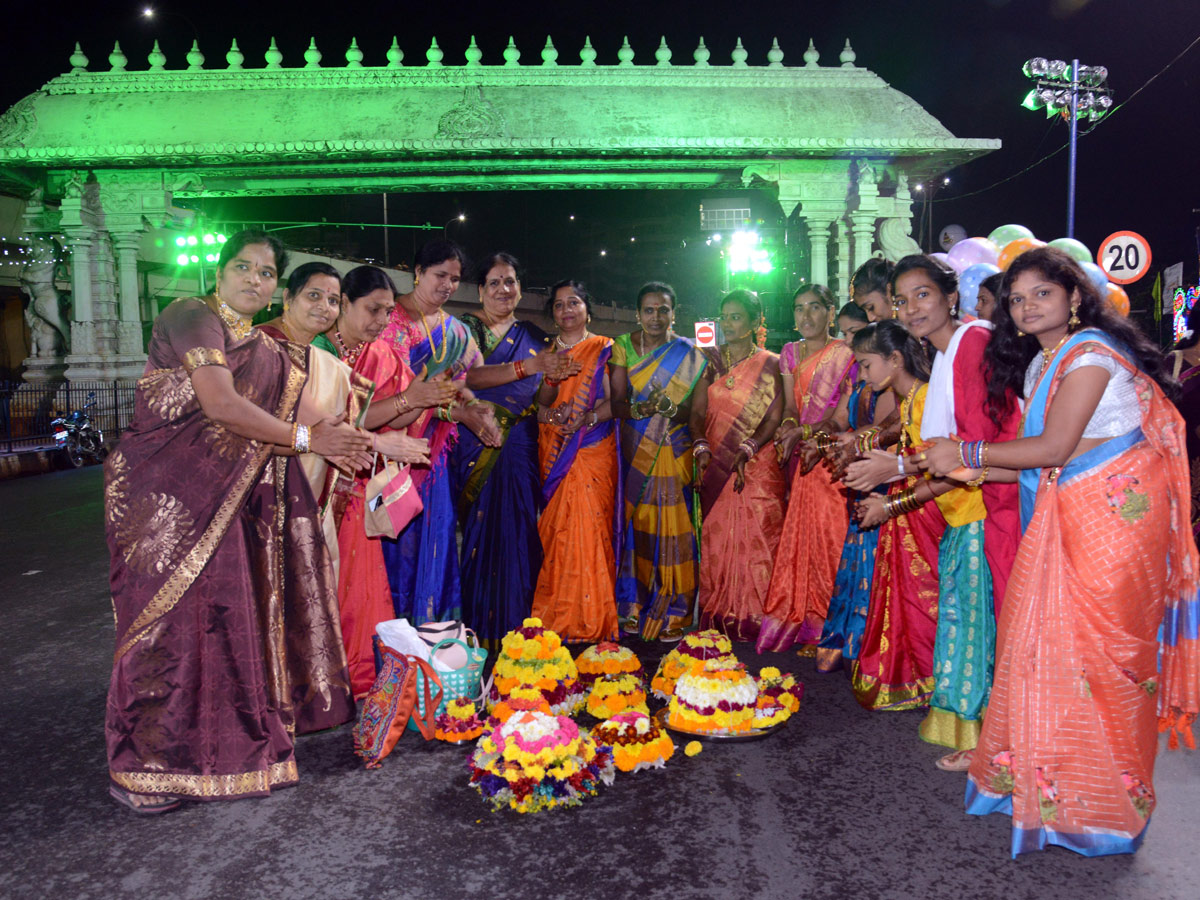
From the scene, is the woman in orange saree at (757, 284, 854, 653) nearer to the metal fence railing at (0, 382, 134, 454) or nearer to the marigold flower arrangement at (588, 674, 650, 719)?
the marigold flower arrangement at (588, 674, 650, 719)

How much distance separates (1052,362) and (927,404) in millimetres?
698

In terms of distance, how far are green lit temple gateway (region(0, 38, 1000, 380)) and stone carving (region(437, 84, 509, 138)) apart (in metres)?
0.03

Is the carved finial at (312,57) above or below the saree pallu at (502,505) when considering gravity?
above

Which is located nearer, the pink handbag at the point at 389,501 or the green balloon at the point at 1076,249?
the pink handbag at the point at 389,501

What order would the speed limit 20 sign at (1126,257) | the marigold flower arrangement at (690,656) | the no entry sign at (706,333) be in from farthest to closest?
the no entry sign at (706,333) < the speed limit 20 sign at (1126,257) < the marigold flower arrangement at (690,656)

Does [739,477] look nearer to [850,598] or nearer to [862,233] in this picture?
[850,598]

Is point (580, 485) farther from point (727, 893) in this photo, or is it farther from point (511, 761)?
point (727, 893)

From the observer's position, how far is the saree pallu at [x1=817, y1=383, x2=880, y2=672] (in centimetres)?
401

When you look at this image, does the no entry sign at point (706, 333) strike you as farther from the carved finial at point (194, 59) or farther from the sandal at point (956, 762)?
the sandal at point (956, 762)

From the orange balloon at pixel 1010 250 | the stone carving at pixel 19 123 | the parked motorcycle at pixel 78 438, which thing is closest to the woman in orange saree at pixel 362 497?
the orange balloon at pixel 1010 250

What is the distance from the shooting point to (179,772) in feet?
9.06

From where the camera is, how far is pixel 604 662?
Answer: 3.91 m

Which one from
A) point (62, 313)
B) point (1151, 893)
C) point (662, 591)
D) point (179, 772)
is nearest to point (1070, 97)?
point (662, 591)

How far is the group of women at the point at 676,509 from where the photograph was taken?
96.7 inches
